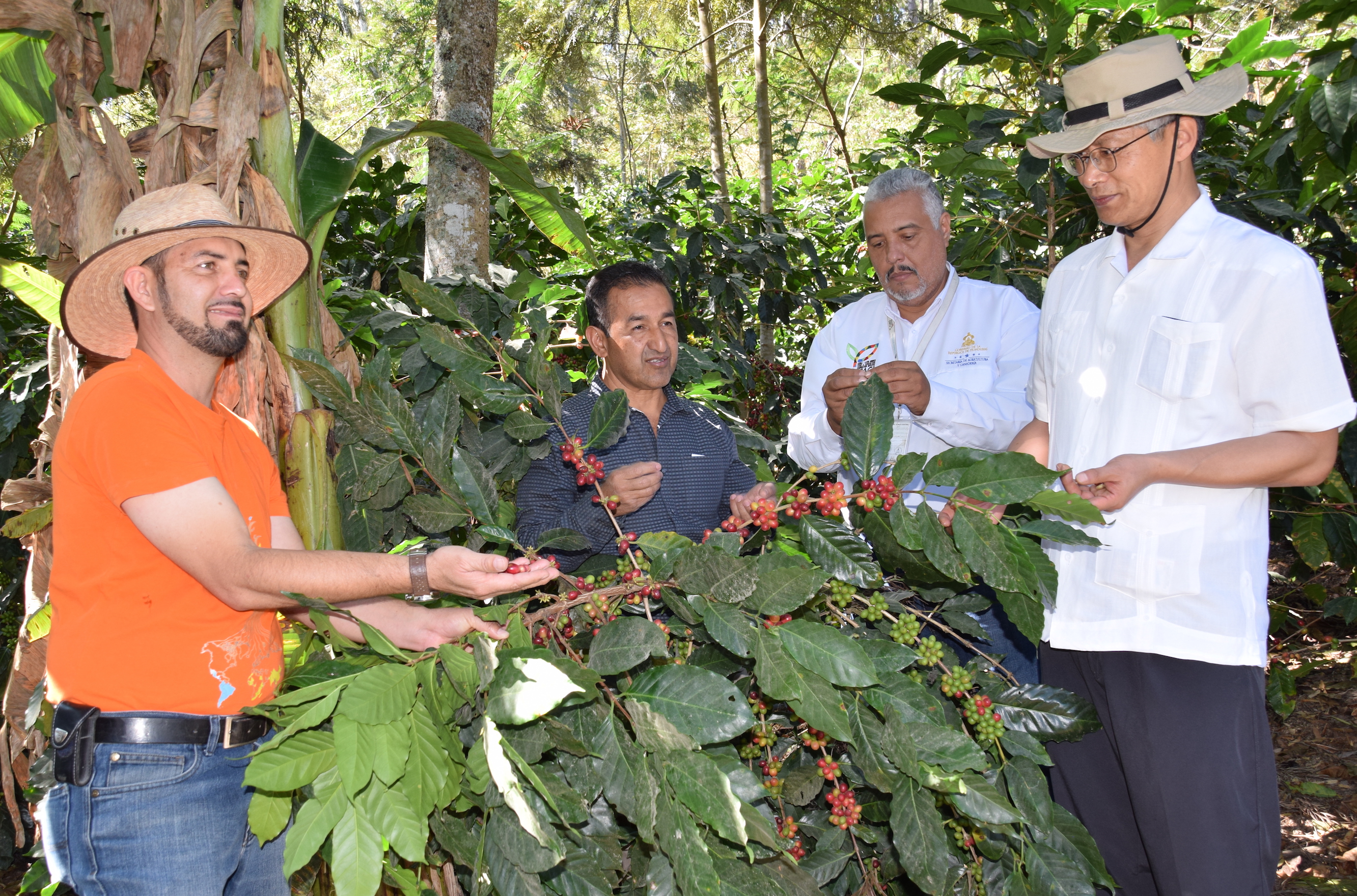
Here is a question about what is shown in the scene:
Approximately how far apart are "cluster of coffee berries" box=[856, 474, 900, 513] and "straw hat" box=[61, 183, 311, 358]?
1.29 meters

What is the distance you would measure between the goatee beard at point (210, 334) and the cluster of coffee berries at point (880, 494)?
119 cm

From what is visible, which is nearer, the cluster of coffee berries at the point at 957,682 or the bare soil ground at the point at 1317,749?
the cluster of coffee berries at the point at 957,682

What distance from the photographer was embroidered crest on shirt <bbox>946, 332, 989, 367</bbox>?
Result: 264 cm

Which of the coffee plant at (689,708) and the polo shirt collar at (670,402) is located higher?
the polo shirt collar at (670,402)

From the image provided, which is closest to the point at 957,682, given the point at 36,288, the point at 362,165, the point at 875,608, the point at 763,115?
the point at 875,608

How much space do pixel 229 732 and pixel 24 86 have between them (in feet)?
5.67

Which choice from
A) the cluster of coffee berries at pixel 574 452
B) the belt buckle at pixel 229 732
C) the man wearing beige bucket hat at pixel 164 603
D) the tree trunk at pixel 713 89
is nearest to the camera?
the man wearing beige bucket hat at pixel 164 603

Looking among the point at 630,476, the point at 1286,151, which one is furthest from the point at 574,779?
the point at 1286,151

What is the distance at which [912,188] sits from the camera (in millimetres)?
2736

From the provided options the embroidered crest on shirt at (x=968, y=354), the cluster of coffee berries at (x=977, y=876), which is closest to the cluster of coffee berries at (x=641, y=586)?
the cluster of coffee berries at (x=977, y=876)

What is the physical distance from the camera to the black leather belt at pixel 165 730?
151 centimetres

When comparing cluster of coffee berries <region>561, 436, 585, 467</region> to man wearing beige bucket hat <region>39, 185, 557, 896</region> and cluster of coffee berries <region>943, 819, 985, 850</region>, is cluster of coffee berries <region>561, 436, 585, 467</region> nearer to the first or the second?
man wearing beige bucket hat <region>39, 185, 557, 896</region>

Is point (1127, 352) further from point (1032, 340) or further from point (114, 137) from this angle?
point (114, 137)

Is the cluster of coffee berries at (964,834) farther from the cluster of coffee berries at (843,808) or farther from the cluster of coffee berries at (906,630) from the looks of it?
the cluster of coffee berries at (906,630)
